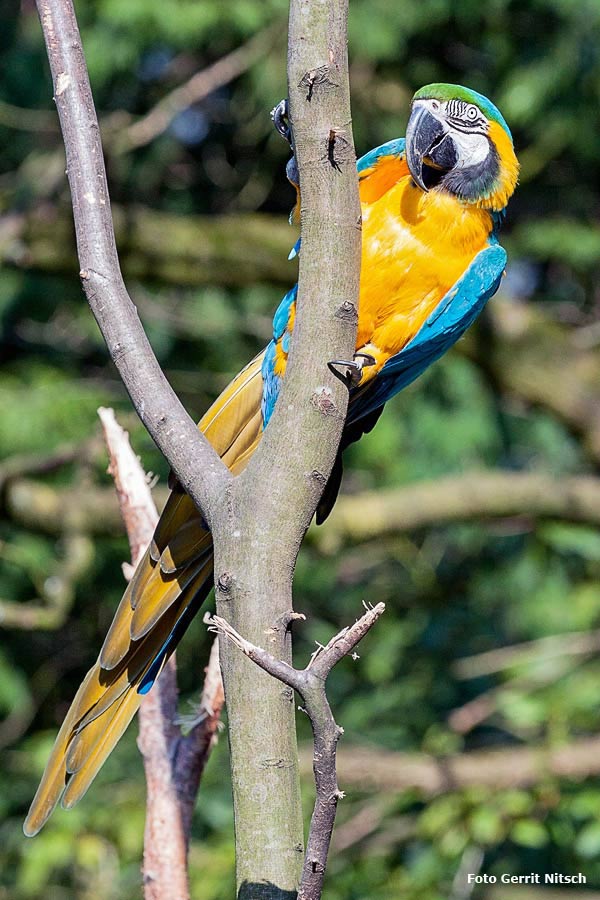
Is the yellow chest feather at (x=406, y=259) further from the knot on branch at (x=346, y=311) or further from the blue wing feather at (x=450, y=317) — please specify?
the knot on branch at (x=346, y=311)

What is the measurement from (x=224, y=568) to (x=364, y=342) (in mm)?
919

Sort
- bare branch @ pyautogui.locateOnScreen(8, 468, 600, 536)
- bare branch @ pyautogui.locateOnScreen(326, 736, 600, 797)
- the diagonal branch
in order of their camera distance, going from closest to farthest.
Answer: the diagonal branch, bare branch @ pyautogui.locateOnScreen(326, 736, 600, 797), bare branch @ pyautogui.locateOnScreen(8, 468, 600, 536)

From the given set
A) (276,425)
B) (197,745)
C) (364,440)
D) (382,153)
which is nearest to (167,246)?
(364,440)

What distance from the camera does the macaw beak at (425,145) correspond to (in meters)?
2.00

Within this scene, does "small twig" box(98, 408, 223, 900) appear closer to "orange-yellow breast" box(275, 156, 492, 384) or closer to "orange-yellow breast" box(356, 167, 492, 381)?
"orange-yellow breast" box(275, 156, 492, 384)

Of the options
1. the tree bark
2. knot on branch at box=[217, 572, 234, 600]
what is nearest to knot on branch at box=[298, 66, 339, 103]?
the tree bark

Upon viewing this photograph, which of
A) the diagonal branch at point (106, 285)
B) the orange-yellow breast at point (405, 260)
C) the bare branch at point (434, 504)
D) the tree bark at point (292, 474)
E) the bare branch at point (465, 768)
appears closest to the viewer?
the tree bark at point (292, 474)

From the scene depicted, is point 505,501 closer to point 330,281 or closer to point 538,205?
point 330,281

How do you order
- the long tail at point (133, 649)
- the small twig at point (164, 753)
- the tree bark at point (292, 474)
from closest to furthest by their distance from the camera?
the tree bark at point (292, 474), the long tail at point (133, 649), the small twig at point (164, 753)

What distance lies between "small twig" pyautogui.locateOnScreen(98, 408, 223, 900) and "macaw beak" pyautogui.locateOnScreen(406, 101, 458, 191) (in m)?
0.84

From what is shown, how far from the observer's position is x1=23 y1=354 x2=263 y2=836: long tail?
1.61 m

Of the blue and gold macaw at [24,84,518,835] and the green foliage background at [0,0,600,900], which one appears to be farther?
the green foliage background at [0,0,600,900]

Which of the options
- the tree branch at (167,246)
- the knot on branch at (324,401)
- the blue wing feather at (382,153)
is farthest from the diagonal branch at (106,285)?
the tree branch at (167,246)

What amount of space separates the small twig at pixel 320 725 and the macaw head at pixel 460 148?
1.23 m
